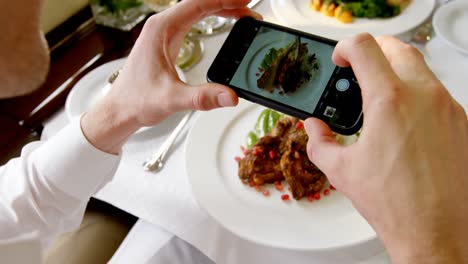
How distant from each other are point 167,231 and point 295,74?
42 centimetres

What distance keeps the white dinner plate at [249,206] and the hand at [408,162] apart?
19 cm

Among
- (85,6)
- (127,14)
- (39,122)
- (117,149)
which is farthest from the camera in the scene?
(85,6)

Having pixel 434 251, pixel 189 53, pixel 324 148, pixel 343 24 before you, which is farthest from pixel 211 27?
pixel 434 251

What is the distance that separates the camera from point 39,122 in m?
1.25

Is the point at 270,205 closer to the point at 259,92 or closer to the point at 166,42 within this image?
the point at 259,92

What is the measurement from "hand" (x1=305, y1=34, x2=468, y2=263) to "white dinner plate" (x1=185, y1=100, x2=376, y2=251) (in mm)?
195

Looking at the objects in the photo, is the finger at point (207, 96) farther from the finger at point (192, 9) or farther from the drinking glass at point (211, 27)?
the drinking glass at point (211, 27)

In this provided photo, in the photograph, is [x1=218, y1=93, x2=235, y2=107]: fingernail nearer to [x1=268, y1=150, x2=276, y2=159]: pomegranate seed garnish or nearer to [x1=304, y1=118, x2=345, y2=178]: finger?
[x1=304, y1=118, x2=345, y2=178]: finger

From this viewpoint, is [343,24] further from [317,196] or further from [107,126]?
[107,126]

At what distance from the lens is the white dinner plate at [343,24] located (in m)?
1.14

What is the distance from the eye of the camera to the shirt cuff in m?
0.86

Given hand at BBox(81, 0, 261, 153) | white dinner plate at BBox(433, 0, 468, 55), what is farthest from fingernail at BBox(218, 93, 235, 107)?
white dinner plate at BBox(433, 0, 468, 55)

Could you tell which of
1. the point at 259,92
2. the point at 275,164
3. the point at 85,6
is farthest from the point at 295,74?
the point at 85,6

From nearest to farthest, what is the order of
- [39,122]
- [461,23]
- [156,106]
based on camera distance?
[156,106] → [461,23] → [39,122]
